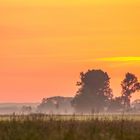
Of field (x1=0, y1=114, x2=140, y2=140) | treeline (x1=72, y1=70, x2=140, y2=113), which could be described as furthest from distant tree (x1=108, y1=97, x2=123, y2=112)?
field (x1=0, y1=114, x2=140, y2=140)

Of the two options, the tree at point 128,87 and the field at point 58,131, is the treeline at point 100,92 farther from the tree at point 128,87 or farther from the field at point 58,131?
the field at point 58,131

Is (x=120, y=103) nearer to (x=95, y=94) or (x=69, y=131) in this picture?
(x=95, y=94)

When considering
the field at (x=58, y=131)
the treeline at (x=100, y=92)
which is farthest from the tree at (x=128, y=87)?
the field at (x=58, y=131)

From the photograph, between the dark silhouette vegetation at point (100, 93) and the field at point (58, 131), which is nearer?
the field at point (58, 131)

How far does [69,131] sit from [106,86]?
11899 cm

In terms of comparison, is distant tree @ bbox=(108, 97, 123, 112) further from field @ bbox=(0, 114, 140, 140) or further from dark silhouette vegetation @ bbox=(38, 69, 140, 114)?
field @ bbox=(0, 114, 140, 140)

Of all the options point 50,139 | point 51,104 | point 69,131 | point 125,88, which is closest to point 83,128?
point 69,131

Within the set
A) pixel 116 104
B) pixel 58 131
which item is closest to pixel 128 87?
pixel 116 104

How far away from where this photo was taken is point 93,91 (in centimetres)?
14612

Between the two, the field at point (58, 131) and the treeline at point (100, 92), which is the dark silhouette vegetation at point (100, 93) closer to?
the treeline at point (100, 92)

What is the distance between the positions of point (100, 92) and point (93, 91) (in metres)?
1.76

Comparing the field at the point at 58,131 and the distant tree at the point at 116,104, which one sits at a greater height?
the distant tree at the point at 116,104

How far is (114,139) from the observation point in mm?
25312

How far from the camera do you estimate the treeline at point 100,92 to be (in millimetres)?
142875
